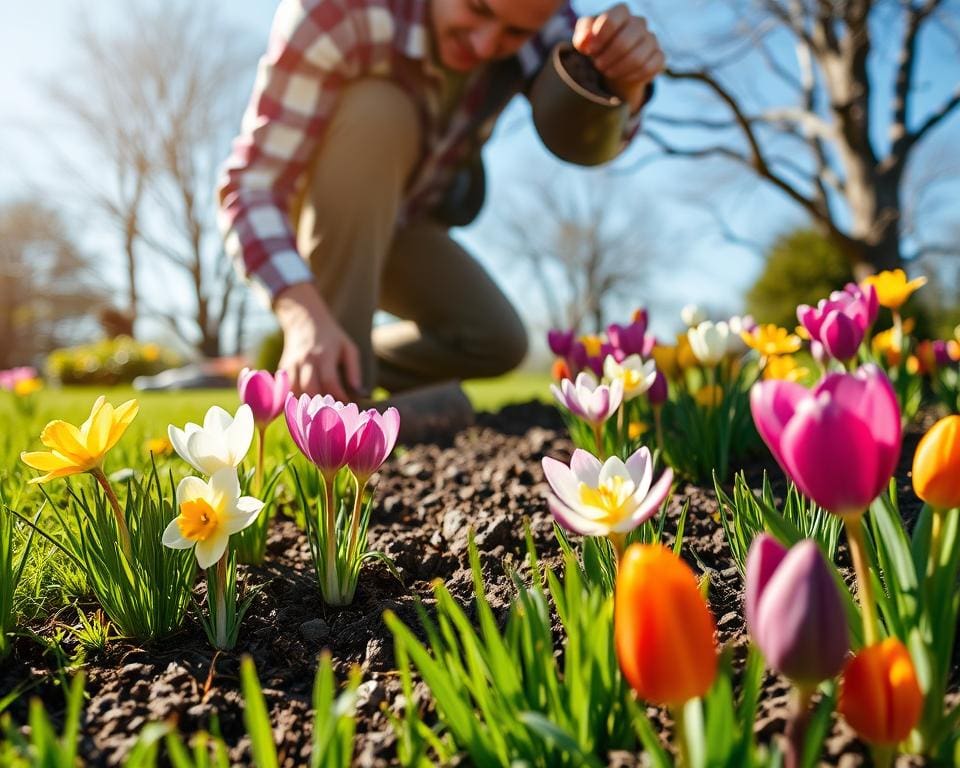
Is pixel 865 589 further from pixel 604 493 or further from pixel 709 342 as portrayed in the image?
pixel 709 342

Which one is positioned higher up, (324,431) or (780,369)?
(324,431)

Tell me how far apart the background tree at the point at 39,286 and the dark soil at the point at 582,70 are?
21440mm

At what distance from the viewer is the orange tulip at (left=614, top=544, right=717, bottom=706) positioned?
52cm

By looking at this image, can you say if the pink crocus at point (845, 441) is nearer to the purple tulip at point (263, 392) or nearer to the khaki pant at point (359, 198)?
the purple tulip at point (263, 392)

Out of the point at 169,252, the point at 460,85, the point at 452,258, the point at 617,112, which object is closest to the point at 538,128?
the point at 617,112

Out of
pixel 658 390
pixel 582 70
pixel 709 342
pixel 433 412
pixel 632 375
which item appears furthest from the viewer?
pixel 433 412

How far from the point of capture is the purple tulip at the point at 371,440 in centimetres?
95

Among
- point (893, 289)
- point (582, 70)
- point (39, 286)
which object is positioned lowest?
point (893, 289)

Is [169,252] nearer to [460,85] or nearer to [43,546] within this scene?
[460,85]

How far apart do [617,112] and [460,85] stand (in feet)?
2.94

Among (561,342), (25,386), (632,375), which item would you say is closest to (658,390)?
(632,375)

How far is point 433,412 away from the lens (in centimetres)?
277

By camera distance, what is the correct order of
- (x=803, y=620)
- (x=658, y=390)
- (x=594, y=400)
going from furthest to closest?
1. (x=658, y=390)
2. (x=594, y=400)
3. (x=803, y=620)

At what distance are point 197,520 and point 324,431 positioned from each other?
0.62 ft
